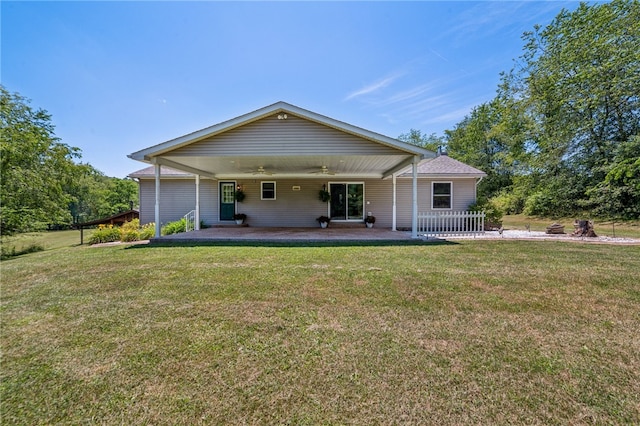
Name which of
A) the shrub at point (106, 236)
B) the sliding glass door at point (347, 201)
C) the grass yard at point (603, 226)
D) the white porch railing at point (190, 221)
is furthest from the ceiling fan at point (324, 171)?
the grass yard at point (603, 226)

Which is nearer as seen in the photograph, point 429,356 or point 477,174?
point 429,356

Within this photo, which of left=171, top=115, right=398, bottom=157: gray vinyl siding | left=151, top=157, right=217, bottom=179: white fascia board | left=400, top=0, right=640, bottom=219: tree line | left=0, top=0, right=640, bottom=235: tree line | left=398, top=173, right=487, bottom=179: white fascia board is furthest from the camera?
left=400, top=0, right=640, bottom=219: tree line

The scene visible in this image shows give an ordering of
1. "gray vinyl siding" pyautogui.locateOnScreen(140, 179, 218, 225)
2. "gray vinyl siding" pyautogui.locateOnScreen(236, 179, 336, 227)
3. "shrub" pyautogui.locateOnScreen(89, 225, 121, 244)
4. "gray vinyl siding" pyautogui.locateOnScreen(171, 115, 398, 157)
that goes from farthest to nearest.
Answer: "gray vinyl siding" pyautogui.locateOnScreen(236, 179, 336, 227) → "gray vinyl siding" pyautogui.locateOnScreen(140, 179, 218, 225) → "shrub" pyautogui.locateOnScreen(89, 225, 121, 244) → "gray vinyl siding" pyautogui.locateOnScreen(171, 115, 398, 157)

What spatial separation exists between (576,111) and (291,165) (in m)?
20.0

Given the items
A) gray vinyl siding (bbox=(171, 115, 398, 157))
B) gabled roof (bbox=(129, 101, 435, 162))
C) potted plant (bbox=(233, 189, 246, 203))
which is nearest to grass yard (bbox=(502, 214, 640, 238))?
gabled roof (bbox=(129, 101, 435, 162))

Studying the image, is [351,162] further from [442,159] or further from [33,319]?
[33,319]

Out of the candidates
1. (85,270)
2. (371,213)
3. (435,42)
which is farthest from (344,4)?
(85,270)

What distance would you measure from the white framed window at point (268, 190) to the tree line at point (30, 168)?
902cm

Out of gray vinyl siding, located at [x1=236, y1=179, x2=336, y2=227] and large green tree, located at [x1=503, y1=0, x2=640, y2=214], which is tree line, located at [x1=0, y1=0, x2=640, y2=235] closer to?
large green tree, located at [x1=503, y1=0, x2=640, y2=214]

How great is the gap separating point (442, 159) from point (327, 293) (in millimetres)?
12265

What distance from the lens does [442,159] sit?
13.6 meters

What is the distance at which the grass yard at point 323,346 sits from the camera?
1828mm

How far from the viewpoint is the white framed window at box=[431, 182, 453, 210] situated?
12.2 meters

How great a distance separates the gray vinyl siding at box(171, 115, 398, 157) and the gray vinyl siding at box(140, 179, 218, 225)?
527 cm
